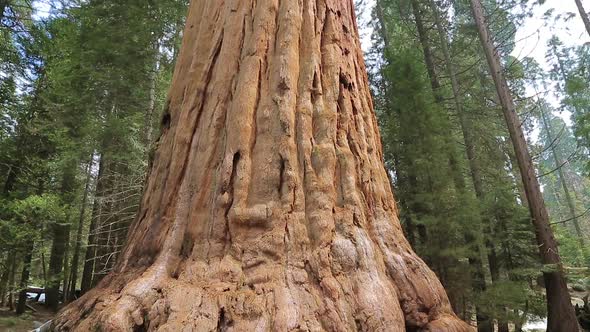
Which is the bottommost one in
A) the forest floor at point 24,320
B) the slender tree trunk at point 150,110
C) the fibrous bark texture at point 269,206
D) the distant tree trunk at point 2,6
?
the forest floor at point 24,320

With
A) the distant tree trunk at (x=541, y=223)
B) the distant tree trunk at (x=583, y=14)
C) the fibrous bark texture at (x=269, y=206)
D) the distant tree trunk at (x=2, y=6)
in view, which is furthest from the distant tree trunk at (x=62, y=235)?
the distant tree trunk at (x=583, y=14)

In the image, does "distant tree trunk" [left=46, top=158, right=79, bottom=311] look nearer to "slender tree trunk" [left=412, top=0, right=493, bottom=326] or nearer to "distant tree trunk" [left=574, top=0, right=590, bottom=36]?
"slender tree trunk" [left=412, top=0, right=493, bottom=326]

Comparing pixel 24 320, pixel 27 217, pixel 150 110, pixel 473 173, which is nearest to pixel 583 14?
pixel 473 173

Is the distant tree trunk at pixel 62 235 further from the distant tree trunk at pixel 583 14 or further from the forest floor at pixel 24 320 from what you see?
the distant tree trunk at pixel 583 14

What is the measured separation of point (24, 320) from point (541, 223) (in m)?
13.3

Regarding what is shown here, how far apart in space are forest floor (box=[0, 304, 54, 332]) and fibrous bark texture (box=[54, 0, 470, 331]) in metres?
8.45

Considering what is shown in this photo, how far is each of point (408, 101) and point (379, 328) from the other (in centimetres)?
777

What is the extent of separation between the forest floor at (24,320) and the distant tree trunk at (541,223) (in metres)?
11.8

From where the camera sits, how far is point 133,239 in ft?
12.1

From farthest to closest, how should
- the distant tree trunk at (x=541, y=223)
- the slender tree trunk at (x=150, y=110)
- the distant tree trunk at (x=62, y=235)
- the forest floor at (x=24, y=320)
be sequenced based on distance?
the distant tree trunk at (x=62, y=235)
the slender tree trunk at (x=150, y=110)
the forest floor at (x=24, y=320)
the distant tree trunk at (x=541, y=223)

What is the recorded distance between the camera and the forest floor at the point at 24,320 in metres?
9.52

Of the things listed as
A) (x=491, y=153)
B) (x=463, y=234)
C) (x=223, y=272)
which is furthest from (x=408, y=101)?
(x=223, y=272)

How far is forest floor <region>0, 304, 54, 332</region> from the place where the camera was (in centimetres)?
952

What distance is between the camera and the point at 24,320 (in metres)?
10.5
